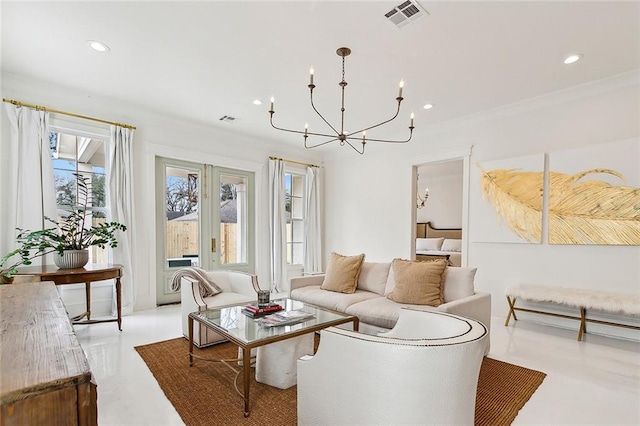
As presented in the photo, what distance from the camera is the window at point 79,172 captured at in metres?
3.83

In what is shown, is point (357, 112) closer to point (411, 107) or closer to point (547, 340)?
point (411, 107)

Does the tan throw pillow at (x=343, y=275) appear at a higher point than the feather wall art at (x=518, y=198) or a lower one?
lower

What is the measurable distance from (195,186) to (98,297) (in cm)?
203

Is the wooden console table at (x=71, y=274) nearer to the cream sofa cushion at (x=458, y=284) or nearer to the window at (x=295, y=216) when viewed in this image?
the window at (x=295, y=216)

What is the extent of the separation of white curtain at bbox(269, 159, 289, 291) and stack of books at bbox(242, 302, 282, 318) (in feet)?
9.94

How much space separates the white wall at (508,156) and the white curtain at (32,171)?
15.1ft

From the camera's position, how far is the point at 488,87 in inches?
141

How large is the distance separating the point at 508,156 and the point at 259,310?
3759mm

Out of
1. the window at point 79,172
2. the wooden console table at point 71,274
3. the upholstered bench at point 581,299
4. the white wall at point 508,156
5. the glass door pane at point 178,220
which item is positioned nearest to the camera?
the wooden console table at point 71,274

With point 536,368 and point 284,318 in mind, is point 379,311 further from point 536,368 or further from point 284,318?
point 536,368

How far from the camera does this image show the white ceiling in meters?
2.33

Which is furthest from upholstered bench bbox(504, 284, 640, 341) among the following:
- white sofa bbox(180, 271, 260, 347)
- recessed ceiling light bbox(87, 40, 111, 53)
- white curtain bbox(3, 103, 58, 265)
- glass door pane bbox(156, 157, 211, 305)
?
white curtain bbox(3, 103, 58, 265)

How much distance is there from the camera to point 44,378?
1.73 ft

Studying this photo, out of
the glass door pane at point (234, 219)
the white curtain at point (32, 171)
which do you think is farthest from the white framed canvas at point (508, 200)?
the white curtain at point (32, 171)
